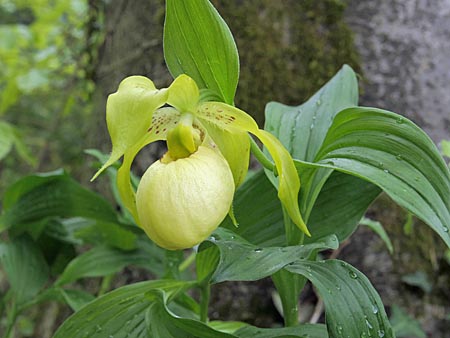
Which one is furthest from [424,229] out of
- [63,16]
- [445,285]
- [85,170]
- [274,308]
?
[63,16]

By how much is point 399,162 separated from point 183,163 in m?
0.25

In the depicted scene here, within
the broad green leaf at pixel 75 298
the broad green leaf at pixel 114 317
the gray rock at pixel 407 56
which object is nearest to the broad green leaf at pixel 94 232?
the broad green leaf at pixel 75 298

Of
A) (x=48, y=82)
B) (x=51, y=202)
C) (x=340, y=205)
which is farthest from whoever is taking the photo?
(x=48, y=82)

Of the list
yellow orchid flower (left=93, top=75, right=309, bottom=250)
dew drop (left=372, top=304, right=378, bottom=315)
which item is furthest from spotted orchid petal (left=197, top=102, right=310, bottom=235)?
dew drop (left=372, top=304, right=378, bottom=315)

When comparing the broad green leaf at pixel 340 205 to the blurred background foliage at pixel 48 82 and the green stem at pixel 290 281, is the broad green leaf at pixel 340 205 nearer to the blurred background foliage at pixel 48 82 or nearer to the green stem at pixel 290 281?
the green stem at pixel 290 281

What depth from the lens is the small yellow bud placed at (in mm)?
565

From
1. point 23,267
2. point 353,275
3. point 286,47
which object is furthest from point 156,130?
point 286,47

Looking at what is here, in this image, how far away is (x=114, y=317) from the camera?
68cm

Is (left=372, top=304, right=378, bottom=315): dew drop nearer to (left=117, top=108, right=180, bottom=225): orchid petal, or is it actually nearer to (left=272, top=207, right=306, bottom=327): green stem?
(left=272, top=207, right=306, bottom=327): green stem

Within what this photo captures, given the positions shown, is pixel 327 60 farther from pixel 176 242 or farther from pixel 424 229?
pixel 176 242

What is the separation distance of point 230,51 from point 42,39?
1.68m

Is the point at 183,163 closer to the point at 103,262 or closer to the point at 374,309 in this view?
the point at 374,309

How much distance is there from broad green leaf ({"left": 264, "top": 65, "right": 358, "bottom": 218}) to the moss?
0.37 m

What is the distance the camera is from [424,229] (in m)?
1.14
